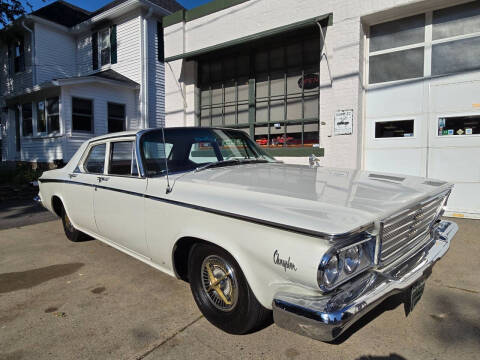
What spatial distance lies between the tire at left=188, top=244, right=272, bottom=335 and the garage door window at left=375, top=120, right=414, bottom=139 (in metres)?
5.03

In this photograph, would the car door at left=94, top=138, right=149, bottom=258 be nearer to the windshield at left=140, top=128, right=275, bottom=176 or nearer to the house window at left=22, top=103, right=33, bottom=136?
the windshield at left=140, top=128, right=275, bottom=176

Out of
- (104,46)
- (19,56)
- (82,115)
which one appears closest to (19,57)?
(19,56)

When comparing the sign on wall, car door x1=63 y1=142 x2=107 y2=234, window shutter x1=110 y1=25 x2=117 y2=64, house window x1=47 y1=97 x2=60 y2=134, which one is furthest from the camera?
window shutter x1=110 y1=25 x2=117 y2=64

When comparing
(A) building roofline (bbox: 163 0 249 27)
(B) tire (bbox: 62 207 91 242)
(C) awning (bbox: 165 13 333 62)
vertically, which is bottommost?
(B) tire (bbox: 62 207 91 242)

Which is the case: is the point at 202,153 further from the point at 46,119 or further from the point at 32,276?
the point at 46,119

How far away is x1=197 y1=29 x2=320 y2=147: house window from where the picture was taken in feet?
23.9

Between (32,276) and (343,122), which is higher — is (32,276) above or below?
below

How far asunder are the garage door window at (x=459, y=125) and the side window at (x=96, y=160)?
17.9 feet

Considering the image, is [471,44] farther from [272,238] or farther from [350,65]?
[272,238]

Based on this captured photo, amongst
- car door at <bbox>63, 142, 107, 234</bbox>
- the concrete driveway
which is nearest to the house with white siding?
car door at <bbox>63, 142, 107, 234</bbox>

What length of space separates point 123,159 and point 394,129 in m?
5.00

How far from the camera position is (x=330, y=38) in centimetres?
664

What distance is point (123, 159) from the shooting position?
11.5ft

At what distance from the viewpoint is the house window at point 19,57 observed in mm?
15602
